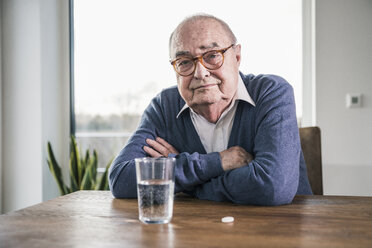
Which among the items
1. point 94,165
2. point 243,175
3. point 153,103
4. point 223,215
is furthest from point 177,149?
point 94,165

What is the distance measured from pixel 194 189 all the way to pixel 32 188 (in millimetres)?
2077

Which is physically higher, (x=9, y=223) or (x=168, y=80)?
(x=168, y=80)

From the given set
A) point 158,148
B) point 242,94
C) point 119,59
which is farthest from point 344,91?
point 119,59

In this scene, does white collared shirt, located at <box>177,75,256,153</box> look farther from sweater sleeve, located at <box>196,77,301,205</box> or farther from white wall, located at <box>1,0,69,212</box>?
white wall, located at <box>1,0,69,212</box>

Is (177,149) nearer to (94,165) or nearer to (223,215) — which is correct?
(223,215)

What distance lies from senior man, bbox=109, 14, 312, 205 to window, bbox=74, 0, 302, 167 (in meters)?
1.40

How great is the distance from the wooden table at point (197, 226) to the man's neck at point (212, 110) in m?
0.42

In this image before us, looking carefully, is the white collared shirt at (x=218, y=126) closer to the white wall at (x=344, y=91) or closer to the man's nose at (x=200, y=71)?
the man's nose at (x=200, y=71)

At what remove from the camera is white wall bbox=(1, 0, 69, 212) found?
2.77 metres

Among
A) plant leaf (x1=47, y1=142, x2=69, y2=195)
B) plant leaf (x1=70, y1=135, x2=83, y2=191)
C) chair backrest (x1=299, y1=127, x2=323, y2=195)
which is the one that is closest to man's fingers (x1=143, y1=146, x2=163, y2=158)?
chair backrest (x1=299, y1=127, x2=323, y2=195)

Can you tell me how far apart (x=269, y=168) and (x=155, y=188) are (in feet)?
1.57

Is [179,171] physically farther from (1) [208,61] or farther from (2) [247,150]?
(1) [208,61]

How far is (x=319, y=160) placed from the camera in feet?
5.35

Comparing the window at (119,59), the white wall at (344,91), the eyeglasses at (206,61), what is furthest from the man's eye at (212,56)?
the window at (119,59)
